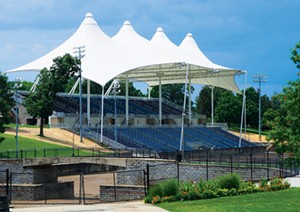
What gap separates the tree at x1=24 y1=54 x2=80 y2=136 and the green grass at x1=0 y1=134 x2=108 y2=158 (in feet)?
14.9

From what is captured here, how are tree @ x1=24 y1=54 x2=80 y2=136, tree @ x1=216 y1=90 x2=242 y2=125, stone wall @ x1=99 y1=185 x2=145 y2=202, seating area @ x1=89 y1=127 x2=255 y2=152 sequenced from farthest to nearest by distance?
1. tree @ x1=216 y1=90 x2=242 y2=125
2. seating area @ x1=89 y1=127 x2=255 y2=152
3. tree @ x1=24 y1=54 x2=80 y2=136
4. stone wall @ x1=99 y1=185 x2=145 y2=202

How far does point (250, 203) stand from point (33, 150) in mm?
37611

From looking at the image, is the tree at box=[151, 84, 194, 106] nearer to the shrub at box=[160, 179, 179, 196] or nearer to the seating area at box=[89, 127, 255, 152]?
the seating area at box=[89, 127, 255, 152]

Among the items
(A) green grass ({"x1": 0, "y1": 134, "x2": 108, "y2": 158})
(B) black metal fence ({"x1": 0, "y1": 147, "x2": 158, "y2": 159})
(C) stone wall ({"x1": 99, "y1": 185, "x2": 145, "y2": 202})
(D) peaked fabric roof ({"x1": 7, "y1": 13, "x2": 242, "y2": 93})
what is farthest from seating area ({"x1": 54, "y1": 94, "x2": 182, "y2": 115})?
(C) stone wall ({"x1": 99, "y1": 185, "x2": 145, "y2": 202})

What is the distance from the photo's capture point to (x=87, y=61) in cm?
7538

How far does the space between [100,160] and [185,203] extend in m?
26.7

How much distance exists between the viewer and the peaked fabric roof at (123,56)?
245 ft

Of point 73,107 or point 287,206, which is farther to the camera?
point 73,107

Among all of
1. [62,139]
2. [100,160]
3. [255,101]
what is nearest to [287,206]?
[100,160]

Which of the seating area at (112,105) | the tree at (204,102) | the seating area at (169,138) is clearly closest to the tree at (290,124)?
the seating area at (169,138)

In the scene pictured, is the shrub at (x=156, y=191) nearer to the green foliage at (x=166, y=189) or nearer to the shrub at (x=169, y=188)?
the green foliage at (x=166, y=189)

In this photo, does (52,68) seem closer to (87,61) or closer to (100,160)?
(87,61)

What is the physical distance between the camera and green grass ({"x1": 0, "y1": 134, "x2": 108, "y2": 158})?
55344 millimetres

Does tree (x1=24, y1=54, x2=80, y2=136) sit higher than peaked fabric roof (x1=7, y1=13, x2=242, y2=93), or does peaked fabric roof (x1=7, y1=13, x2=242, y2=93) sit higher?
peaked fabric roof (x1=7, y1=13, x2=242, y2=93)
